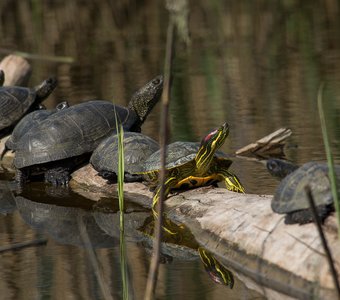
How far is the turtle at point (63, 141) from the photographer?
7.67 m

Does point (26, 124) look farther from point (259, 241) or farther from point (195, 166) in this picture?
point (259, 241)

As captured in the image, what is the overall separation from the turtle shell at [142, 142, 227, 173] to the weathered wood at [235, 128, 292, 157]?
1.49 metres

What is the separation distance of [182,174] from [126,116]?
1.83 metres

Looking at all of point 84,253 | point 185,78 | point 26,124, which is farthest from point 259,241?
point 185,78

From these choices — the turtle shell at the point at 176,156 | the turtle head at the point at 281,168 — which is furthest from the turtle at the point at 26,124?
the turtle head at the point at 281,168

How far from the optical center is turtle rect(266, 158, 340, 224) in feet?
15.4

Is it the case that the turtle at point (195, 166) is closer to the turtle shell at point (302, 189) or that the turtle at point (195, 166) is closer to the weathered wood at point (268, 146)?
the turtle shell at point (302, 189)

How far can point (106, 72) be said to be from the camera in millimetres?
13586

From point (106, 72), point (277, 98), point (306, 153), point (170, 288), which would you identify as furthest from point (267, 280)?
point (106, 72)

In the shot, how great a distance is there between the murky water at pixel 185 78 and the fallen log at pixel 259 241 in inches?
6.7

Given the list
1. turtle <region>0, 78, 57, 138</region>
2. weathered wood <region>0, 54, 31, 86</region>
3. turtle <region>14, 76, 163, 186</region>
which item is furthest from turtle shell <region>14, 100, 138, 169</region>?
weathered wood <region>0, 54, 31, 86</region>

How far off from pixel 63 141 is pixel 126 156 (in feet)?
2.92

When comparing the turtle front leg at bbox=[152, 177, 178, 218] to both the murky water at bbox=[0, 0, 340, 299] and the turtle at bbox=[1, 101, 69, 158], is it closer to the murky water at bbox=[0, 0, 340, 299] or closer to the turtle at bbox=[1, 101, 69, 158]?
the murky water at bbox=[0, 0, 340, 299]

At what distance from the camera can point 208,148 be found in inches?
248
